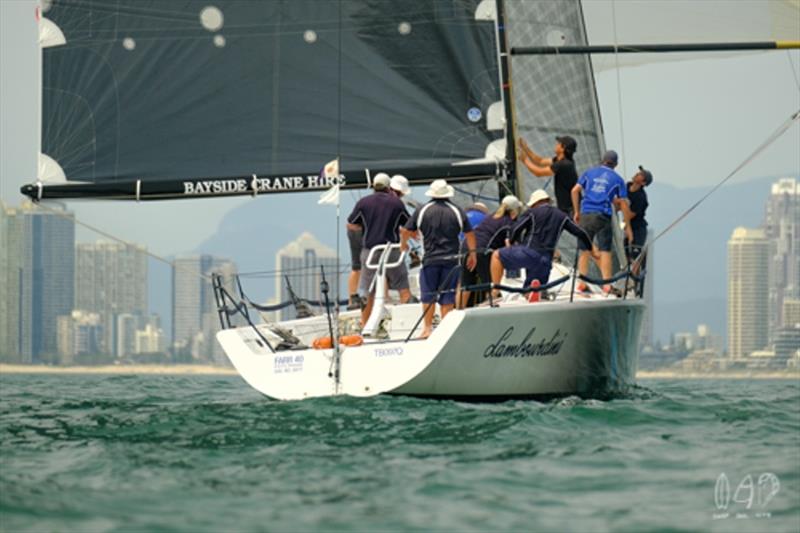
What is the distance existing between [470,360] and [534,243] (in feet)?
5.47

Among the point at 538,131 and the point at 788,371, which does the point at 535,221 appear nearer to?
the point at 538,131

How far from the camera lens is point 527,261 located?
1741 cm

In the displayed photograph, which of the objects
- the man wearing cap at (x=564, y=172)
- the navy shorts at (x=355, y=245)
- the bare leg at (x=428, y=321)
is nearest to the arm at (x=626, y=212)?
the man wearing cap at (x=564, y=172)

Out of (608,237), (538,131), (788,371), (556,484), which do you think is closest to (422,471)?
(556,484)

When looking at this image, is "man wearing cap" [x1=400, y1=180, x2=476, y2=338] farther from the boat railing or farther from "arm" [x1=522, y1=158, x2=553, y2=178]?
"arm" [x1=522, y1=158, x2=553, y2=178]

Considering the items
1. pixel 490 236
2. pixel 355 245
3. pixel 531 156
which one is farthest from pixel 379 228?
pixel 531 156

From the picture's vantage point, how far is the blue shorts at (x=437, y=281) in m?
17.1

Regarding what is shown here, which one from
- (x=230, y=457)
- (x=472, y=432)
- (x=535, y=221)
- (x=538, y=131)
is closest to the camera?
(x=230, y=457)

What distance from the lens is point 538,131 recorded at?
76.2 feet

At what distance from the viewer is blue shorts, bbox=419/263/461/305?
17.1 meters

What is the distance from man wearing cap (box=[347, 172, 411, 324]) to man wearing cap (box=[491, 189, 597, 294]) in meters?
1.02

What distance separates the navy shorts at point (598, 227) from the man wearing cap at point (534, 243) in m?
1.27

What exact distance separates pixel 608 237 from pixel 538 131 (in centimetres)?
444

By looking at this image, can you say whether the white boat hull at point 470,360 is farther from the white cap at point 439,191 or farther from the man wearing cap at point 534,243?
the white cap at point 439,191
